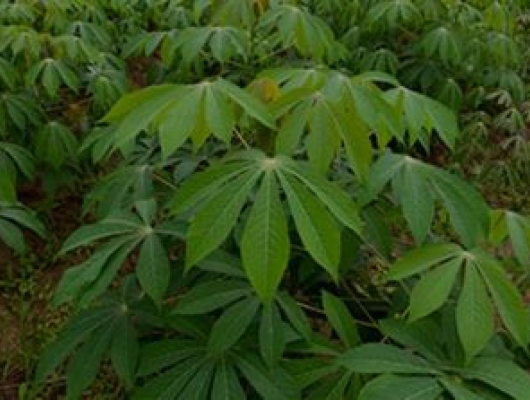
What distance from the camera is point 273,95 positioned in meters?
1.44

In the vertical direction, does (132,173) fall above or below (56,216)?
above

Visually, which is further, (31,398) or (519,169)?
(519,169)

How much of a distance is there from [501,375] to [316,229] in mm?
400

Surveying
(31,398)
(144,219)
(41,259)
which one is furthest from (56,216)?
(144,219)

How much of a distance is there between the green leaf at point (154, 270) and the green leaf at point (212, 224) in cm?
28

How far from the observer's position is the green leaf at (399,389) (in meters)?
1.18

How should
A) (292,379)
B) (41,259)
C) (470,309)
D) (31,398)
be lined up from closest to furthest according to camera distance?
(470,309) < (292,379) < (31,398) < (41,259)

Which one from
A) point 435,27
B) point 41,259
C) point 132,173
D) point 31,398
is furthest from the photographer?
point 435,27

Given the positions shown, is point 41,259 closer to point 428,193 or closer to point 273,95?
Answer: point 273,95

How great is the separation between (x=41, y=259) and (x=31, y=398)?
676mm

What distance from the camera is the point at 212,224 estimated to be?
45.2 inches

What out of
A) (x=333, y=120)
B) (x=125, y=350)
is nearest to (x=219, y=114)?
(x=333, y=120)

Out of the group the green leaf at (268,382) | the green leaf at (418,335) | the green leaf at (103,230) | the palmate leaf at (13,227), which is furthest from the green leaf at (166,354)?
the palmate leaf at (13,227)

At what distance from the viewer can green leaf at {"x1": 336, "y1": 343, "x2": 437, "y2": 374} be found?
1219 millimetres
